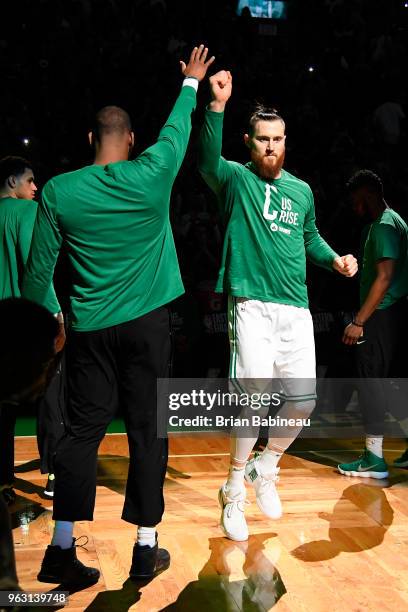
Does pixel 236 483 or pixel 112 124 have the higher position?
pixel 112 124

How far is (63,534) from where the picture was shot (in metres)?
3.02

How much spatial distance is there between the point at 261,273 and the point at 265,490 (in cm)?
98

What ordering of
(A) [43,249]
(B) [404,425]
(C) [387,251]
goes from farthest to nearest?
(B) [404,425]
(C) [387,251]
(A) [43,249]

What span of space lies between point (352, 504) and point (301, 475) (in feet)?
1.80

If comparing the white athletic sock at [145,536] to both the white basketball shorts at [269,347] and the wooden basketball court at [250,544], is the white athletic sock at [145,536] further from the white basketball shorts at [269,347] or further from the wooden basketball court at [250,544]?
the white basketball shorts at [269,347]

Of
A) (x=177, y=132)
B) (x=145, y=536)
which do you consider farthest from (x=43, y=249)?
(x=145, y=536)

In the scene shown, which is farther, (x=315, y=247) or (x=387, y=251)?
(x=387, y=251)

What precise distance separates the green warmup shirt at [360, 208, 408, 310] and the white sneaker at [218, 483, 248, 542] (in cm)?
161

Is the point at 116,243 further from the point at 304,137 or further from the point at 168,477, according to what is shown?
the point at 304,137

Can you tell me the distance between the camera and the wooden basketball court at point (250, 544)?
296 centimetres

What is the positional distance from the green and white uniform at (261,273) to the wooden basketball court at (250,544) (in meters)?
0.75

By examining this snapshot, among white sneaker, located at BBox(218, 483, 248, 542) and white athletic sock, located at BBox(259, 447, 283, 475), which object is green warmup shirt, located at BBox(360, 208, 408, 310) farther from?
white sneaker, located at BBox(218, 483, 248, 542)

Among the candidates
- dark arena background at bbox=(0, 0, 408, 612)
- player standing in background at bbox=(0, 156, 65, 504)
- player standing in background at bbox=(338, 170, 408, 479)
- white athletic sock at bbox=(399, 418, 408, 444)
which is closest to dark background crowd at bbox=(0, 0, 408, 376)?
dark arena background at bbox=(0, 0, 408, 612)

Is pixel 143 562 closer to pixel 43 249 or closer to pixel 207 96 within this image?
pixel 43 249
